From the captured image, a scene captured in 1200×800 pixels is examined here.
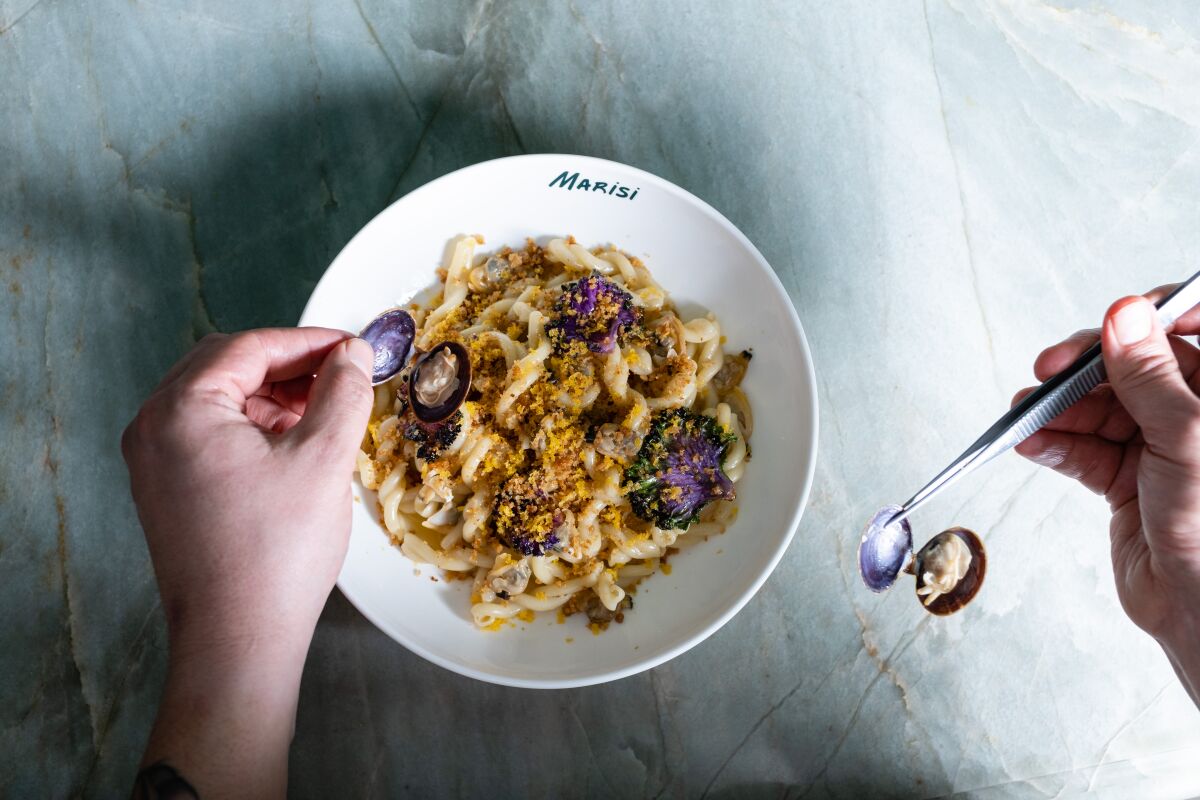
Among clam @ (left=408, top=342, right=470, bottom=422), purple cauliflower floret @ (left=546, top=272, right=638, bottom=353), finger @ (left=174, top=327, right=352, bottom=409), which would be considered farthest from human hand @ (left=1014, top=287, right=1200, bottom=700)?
finger @ (left=174, top=327, right=352, bottom=409)

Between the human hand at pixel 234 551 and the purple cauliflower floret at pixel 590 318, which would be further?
the purple cauliflower floret at pixel 590 318

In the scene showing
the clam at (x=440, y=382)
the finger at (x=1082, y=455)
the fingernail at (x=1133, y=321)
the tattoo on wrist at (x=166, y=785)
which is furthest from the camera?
the finger at (x=1082, y=455)

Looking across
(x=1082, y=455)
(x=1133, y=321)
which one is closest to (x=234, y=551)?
(x=1133, y=321)

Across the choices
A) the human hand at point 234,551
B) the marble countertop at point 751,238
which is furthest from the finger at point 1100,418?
the human hand at point 234,551

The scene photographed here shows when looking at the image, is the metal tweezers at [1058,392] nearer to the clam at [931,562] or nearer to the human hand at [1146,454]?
the human hand at [1146,454]

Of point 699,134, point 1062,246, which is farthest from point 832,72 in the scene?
point 1062,246

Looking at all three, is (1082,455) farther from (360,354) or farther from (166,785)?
(166,785)

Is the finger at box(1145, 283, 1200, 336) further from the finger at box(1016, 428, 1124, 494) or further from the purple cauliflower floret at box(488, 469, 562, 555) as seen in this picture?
the purple cauliflower floret at box(488, 469, 562, 555)
